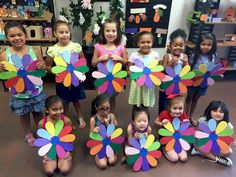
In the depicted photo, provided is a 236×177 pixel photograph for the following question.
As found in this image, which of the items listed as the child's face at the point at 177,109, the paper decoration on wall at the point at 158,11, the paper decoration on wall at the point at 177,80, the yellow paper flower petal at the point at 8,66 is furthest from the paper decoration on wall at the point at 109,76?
the paper decoration on wall at the point at 158,11

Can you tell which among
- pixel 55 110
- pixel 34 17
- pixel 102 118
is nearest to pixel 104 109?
pixel 102 118

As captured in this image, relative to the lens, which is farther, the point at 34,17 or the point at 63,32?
the point at 34,17

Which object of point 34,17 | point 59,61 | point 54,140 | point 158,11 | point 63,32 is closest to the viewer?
point 54,140

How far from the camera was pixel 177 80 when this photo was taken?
207cm

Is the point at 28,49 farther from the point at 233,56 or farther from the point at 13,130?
the point at 233,56

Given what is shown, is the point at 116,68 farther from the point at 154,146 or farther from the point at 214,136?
the point at 214,136

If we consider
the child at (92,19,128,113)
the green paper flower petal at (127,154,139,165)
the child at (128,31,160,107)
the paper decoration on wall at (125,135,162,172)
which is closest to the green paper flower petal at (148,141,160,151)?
the paper decoration on wall at (125,135,162,172)

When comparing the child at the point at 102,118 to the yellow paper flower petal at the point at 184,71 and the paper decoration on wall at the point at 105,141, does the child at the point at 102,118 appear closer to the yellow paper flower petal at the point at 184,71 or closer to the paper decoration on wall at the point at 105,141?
the paper decoration on wall at the point at 105,141

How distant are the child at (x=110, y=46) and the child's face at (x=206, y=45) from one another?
718 millimetres

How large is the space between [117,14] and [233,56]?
1.87 meters

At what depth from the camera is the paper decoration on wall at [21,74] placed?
5.95ft

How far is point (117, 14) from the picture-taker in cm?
307

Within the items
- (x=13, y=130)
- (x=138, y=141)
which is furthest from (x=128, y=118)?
(x=13, y=130)

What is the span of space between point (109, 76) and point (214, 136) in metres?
A: 0.97
